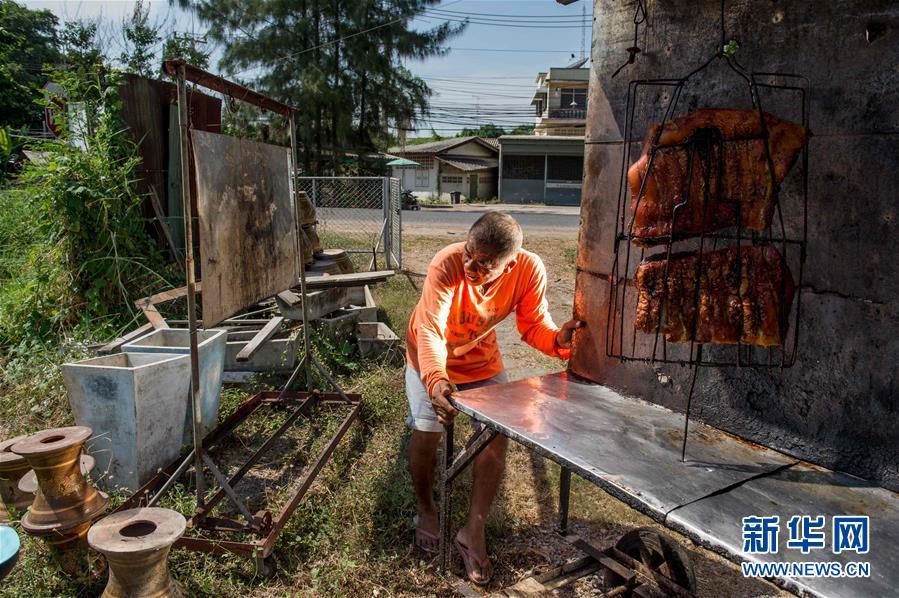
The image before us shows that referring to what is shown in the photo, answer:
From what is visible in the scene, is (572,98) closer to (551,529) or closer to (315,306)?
(315,306)

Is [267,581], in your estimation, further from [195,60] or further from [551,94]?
[551,94]

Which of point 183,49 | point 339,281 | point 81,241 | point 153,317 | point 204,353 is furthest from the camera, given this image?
point 183,49

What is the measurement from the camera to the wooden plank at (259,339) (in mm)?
4614

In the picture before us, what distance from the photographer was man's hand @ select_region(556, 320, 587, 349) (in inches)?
133

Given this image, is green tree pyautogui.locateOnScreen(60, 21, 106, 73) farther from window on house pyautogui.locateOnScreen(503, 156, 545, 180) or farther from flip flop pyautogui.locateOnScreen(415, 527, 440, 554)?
window on house pyautogui.locateOnScreen(503, 156, 545, 180)

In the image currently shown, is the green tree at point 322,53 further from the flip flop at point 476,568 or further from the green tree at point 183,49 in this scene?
the flip flop at point 476,568

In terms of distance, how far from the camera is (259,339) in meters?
5.19

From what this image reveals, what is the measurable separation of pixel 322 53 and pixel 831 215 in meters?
27.9

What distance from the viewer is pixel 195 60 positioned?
32.6ft

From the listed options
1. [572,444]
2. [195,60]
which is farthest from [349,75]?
[572,444]

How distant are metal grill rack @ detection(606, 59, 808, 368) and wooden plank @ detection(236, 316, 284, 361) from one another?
282 cm

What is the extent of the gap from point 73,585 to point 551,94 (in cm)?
4695

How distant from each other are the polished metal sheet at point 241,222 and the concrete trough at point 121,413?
79cm

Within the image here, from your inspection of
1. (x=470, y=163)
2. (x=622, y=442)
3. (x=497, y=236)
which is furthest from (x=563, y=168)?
(x=622, y=442)
